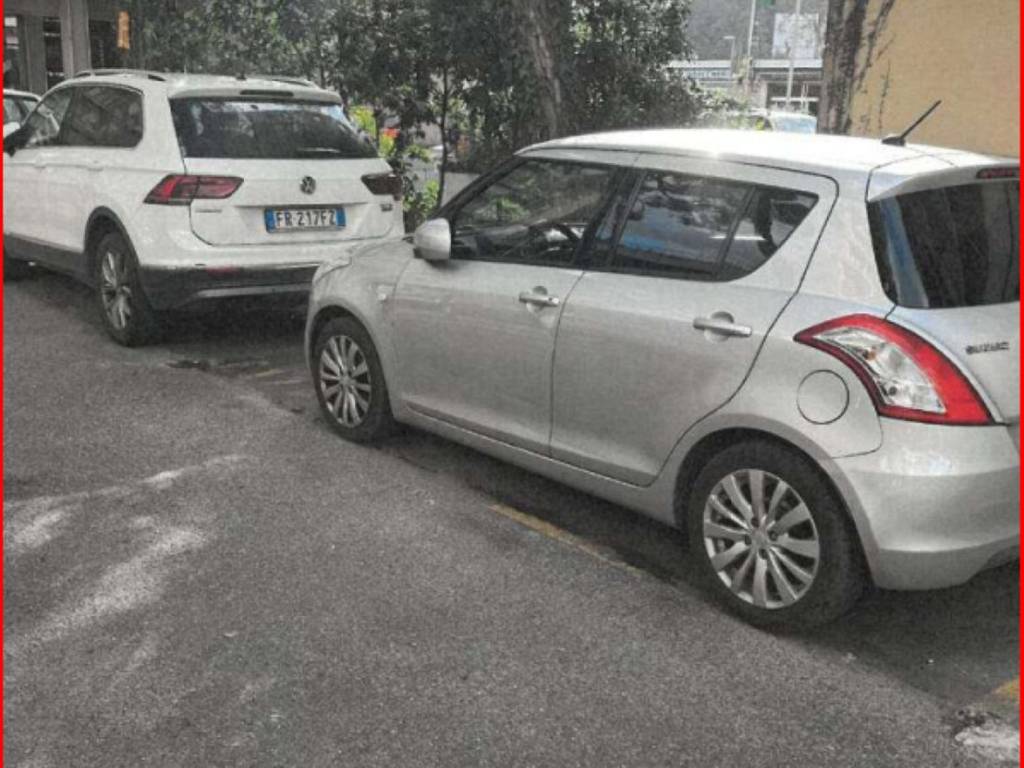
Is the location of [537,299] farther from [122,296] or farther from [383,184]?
[122,296]

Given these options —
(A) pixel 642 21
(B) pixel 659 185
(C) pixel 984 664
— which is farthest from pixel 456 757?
(A) pixel 642 21

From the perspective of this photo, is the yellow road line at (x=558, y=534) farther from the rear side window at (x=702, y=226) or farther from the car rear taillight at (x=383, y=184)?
the car rear taillight at (x=383, y=184)

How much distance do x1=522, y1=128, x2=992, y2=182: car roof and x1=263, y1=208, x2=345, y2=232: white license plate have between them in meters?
3.04

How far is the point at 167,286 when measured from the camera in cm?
693

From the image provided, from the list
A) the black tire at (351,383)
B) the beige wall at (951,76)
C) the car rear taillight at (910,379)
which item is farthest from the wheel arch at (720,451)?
the beige wall at (951,76)

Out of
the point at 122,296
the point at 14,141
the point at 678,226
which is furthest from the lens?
the point at 14,141

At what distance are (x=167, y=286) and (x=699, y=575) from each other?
166 inches

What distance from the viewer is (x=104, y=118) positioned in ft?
24.9

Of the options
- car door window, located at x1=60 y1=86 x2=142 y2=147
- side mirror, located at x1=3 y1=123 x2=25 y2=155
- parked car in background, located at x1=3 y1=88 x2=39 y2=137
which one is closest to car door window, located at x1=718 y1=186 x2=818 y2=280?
car door window, located at x1=60 y1=86 x2=142 y2=147

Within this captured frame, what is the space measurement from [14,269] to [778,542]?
8.37 meters

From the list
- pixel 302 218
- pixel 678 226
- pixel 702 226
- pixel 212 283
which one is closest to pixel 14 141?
pixel 212 283

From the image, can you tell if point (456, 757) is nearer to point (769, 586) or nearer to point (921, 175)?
point (769, 586)

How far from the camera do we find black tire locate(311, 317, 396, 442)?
5.39 meters

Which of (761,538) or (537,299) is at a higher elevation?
(537,299)
